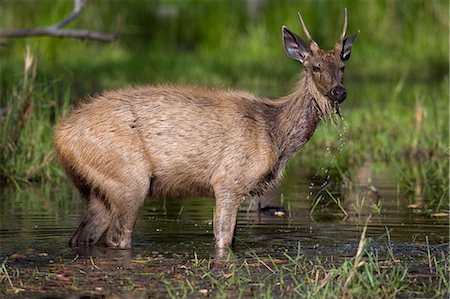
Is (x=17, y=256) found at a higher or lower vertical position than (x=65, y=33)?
lower

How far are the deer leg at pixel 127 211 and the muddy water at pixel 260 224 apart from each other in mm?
127

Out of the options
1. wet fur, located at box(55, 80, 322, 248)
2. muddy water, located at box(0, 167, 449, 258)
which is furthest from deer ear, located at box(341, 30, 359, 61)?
muddy water, located at box(0, 167, 449, 258)

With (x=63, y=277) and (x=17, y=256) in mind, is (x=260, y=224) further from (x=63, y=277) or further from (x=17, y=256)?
(x=63, y=277)

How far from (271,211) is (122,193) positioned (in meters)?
2.17

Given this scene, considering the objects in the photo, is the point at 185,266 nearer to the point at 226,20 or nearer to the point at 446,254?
the point at 446,254

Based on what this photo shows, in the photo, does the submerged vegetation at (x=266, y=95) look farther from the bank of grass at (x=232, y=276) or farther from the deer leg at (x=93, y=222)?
A: the deer leg at (x=93, y=222)

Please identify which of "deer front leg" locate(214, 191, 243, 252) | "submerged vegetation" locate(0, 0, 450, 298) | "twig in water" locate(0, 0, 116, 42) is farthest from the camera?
"twig in water" locate(0, 0, 116, 42)

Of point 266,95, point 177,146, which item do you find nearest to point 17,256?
point 177,146

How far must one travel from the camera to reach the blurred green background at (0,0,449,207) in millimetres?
12094

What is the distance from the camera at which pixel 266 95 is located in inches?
679

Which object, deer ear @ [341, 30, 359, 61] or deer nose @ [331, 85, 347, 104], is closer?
deer nose @ [331, 85, 347, 104]

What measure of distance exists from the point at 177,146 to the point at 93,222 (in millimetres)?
A: 887

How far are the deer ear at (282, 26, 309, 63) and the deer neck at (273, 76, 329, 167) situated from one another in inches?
7.6

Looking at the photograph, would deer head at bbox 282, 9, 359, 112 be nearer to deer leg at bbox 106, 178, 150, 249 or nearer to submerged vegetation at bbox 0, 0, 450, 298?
submerged vegetation at bbox 0, 0, 450, 298
